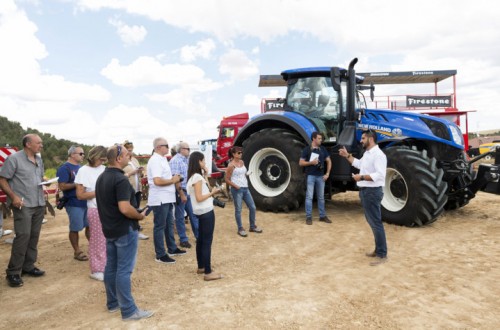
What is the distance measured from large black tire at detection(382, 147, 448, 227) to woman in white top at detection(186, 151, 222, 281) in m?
3.11

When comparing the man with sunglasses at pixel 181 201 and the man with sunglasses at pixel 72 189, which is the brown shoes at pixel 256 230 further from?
the man with sunglasses at pixel 72 189

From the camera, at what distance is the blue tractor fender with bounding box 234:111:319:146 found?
266 inches

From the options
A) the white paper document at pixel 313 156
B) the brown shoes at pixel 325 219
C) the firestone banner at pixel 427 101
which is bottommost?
the brown shoes at pixel 325 219

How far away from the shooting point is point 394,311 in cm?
319

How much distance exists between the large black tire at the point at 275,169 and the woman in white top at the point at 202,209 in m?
2.74

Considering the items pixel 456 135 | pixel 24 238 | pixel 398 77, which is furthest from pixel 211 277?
pixel 398 77

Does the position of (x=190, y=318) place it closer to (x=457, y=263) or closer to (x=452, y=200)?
(x=457, y=263)

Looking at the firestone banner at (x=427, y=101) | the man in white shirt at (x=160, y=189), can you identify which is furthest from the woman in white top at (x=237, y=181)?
the firestone banner at (x=427, y=101)

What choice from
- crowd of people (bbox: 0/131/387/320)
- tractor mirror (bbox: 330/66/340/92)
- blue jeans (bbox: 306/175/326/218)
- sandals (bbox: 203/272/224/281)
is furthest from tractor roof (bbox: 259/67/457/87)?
sandals (bbox: 203/272/224/281)

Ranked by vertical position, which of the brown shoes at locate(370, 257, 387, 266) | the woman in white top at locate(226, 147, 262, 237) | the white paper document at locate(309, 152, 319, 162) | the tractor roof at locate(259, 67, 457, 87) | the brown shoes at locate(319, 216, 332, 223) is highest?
the tractor roof at locate(259, 67, 457, 87)

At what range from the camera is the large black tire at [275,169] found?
6902 millimetres

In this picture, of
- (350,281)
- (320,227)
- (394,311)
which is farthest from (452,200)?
(394,311)

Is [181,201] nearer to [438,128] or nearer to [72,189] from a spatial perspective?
[72,189]

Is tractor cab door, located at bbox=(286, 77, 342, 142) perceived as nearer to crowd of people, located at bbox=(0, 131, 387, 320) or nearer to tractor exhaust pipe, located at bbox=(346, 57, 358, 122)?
tractor exhaust pipe, located at bbox=(346, 57, 358, 122)
